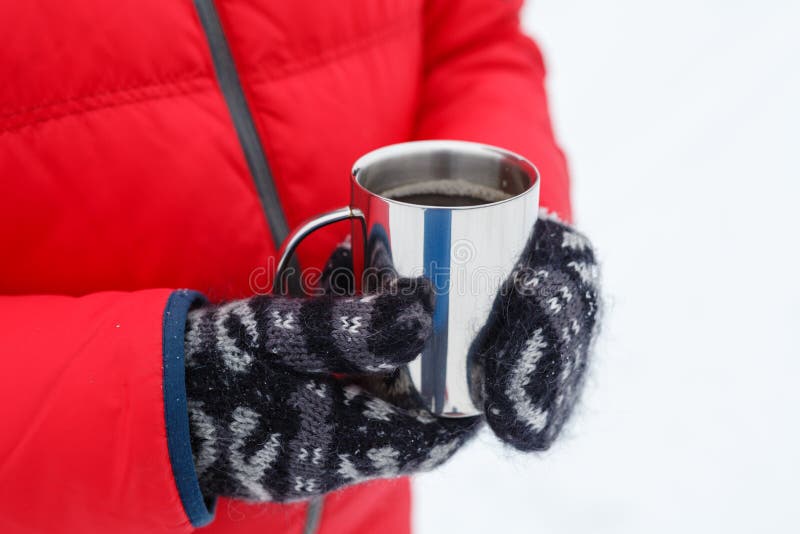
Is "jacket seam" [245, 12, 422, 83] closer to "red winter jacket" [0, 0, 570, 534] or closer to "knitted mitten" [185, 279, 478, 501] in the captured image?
"red winter jacket" [0, 0, 570, 534]

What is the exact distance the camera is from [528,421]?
1.76ft

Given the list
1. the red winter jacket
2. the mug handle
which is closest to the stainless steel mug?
the mug handle

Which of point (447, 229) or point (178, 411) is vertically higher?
point (447, 229)

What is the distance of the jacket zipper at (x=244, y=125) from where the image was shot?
550mm

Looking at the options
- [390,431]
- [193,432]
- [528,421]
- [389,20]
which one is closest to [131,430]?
[193,432]

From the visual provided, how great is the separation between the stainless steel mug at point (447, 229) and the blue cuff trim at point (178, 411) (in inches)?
3.4

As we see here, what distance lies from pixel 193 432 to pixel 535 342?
267mm

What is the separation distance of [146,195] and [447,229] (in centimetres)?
26

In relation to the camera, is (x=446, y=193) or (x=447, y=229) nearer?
(x=447, y=229)

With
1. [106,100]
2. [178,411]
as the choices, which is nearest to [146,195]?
[106,100]

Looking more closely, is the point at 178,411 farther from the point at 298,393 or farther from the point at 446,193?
the point at 446,193

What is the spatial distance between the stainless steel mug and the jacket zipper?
0.11 m

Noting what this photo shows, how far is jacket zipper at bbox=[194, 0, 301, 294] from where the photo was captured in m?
0.55

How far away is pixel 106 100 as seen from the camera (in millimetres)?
512
